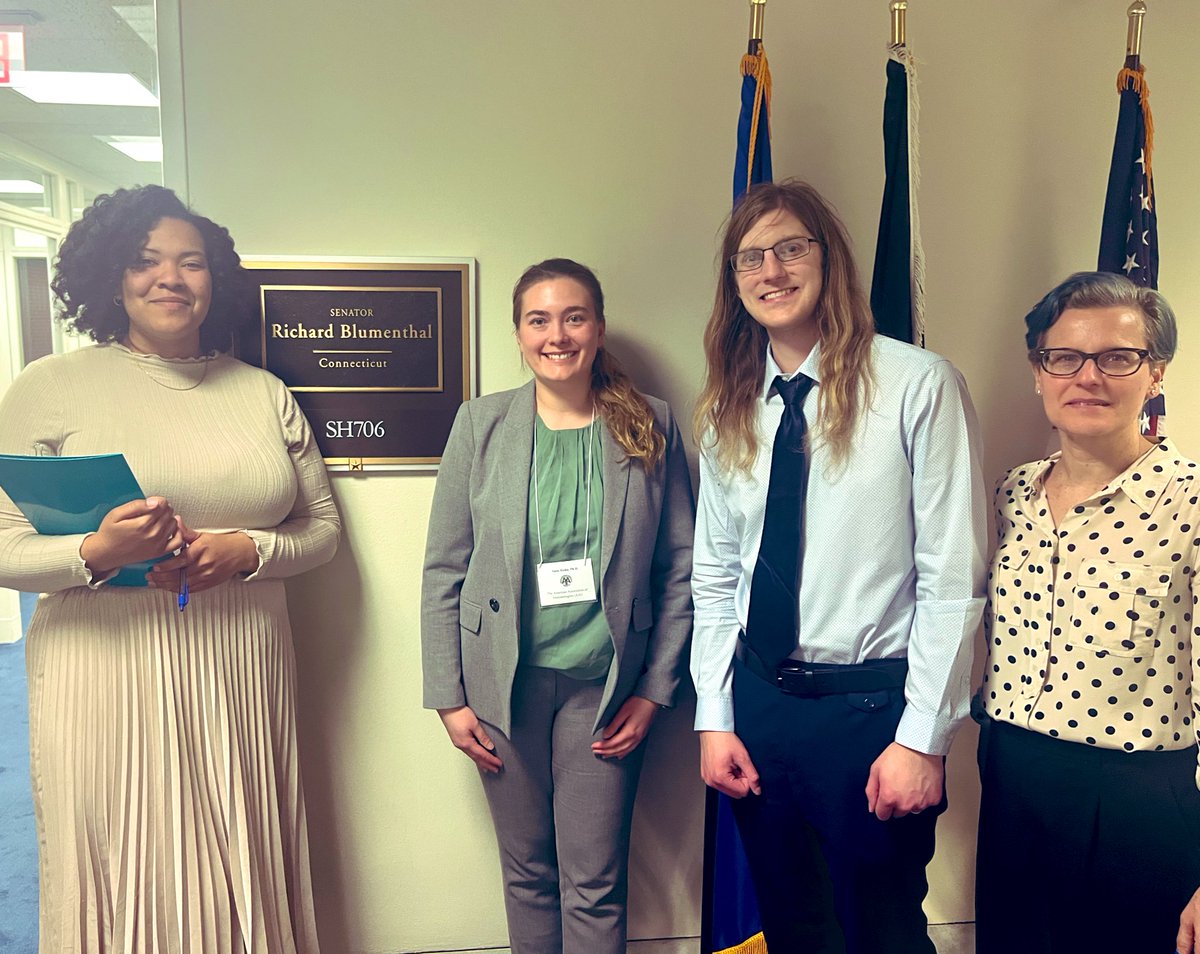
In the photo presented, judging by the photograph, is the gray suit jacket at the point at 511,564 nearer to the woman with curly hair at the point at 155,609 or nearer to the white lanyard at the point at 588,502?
the white lanyard at the point at 588,502

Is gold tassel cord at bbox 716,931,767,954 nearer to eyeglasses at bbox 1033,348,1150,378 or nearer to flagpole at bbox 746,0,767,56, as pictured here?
eyeglasses at bbox 1033,348,1150,378

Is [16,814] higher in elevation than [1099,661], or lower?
lower

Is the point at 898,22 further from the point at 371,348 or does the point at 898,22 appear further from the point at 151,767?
the point at 151,767

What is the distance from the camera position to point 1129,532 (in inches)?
53.6

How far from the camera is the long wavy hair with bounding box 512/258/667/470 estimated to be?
5.64ft

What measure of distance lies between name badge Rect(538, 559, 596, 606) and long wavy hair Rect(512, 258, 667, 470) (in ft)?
0.90

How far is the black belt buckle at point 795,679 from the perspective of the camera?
143 centimetres

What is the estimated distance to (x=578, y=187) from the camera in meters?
1.99

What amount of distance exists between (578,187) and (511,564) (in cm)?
97

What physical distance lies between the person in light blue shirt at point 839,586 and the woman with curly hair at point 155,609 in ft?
3.40

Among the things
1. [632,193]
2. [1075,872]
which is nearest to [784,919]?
[1075,872]

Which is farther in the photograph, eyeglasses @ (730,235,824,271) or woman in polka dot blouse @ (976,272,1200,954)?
eyeglasses @ (730,235,824,271)

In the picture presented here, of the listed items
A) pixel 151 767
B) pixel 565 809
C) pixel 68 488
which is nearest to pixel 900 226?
pixel 565 809

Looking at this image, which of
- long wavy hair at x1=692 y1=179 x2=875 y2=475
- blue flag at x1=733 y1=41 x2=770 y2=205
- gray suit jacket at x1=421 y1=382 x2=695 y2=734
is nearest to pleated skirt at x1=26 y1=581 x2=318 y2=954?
gray suit jacket at x1=421 y1=382 x2=695 y2=734
